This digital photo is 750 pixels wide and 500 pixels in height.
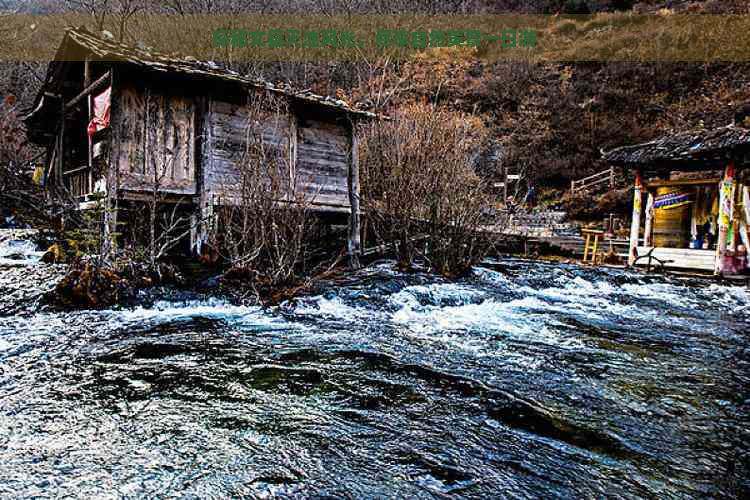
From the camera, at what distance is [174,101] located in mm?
9250

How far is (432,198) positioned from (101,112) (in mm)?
6635

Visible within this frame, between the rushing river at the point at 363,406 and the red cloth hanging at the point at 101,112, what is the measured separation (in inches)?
156

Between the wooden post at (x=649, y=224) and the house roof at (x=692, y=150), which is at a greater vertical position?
the house roof at (x=692, y=150)

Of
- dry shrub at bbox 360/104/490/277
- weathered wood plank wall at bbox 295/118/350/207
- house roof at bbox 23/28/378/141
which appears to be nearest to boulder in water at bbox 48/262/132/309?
house roof at bbox 23/28/378/141

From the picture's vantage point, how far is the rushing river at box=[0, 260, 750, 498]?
2.57m

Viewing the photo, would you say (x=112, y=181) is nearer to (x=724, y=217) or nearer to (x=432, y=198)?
(x=432, y=198)

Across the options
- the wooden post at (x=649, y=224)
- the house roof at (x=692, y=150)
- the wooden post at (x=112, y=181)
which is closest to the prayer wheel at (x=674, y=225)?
the wooden post at (x=649, y=224)

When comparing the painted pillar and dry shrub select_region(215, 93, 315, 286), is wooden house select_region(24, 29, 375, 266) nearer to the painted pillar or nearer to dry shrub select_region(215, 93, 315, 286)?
dry shrub select_region(215, 93, 315, 286)

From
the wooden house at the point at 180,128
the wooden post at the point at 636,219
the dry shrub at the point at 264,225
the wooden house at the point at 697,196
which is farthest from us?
the wooden post at the point at 636,219

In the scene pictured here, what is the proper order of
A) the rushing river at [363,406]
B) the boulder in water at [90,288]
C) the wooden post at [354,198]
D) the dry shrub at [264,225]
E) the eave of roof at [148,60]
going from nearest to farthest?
the rushing river at [363,406] → the boulder in water at [90,288] → the dry shrub at [264,225] → the eave of roof at [148,60] → the wooden post at [354,198]

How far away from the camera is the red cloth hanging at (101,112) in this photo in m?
8.54

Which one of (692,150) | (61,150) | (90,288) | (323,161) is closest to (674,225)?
(692,150)

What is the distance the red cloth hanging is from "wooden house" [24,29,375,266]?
0.06 feet

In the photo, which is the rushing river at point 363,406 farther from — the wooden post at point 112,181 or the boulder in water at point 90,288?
the wooden post at point 112,181
